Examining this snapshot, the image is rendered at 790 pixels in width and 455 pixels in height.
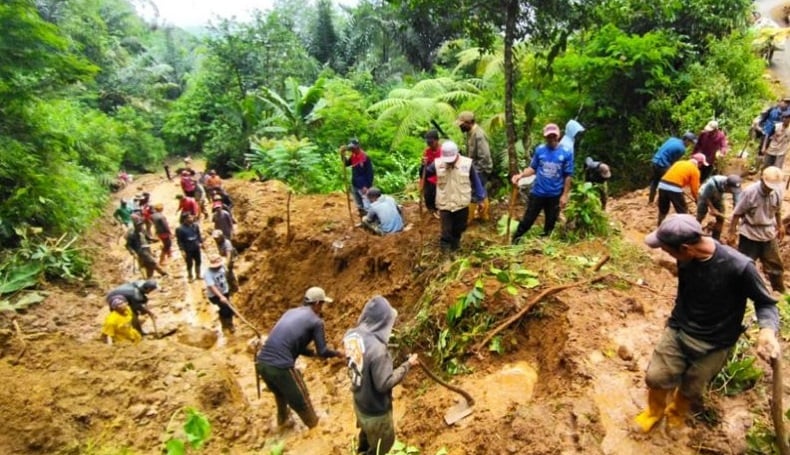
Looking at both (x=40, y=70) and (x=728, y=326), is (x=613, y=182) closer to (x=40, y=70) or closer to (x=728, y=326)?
(x=728, y=326)

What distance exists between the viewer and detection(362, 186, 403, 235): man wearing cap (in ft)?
26.2

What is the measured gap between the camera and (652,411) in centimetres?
356

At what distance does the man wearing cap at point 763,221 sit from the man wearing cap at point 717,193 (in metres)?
0.48

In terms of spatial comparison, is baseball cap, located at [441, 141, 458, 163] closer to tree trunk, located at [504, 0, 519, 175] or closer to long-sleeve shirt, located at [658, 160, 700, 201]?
tree trunk, located at [504, 0, 519, 175]

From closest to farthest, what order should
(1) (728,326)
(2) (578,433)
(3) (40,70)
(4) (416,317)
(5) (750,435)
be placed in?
(1) (728,326) → (5) (750,435) → (2) (578,433) → (4) (416,317) → (3) (40,70)

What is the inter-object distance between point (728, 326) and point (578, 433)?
1291 mm

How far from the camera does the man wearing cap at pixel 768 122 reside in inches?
378

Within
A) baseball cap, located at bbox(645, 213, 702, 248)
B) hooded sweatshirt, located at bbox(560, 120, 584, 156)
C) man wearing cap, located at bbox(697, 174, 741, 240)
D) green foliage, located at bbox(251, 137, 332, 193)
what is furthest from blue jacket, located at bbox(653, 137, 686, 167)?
green foliage, located at bbox(251, 137, 332, 193)

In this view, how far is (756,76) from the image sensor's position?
38.0 ft

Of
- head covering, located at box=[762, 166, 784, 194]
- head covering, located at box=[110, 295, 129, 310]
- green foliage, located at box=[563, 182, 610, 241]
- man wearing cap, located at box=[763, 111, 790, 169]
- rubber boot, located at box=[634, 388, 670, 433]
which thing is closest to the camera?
rubber boot, located at box=[634, 388, 670, 433]

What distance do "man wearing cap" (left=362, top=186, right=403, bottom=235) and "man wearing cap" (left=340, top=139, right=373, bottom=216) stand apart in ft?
2.30

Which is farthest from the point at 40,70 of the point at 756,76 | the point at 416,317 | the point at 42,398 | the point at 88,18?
the point at 88,18

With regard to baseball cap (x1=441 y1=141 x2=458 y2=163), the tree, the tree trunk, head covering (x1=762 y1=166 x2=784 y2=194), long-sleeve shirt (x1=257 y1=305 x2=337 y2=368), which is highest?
the tree

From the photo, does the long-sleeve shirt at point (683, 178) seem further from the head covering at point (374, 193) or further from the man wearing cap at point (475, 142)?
the head covering at point (374, 193)
